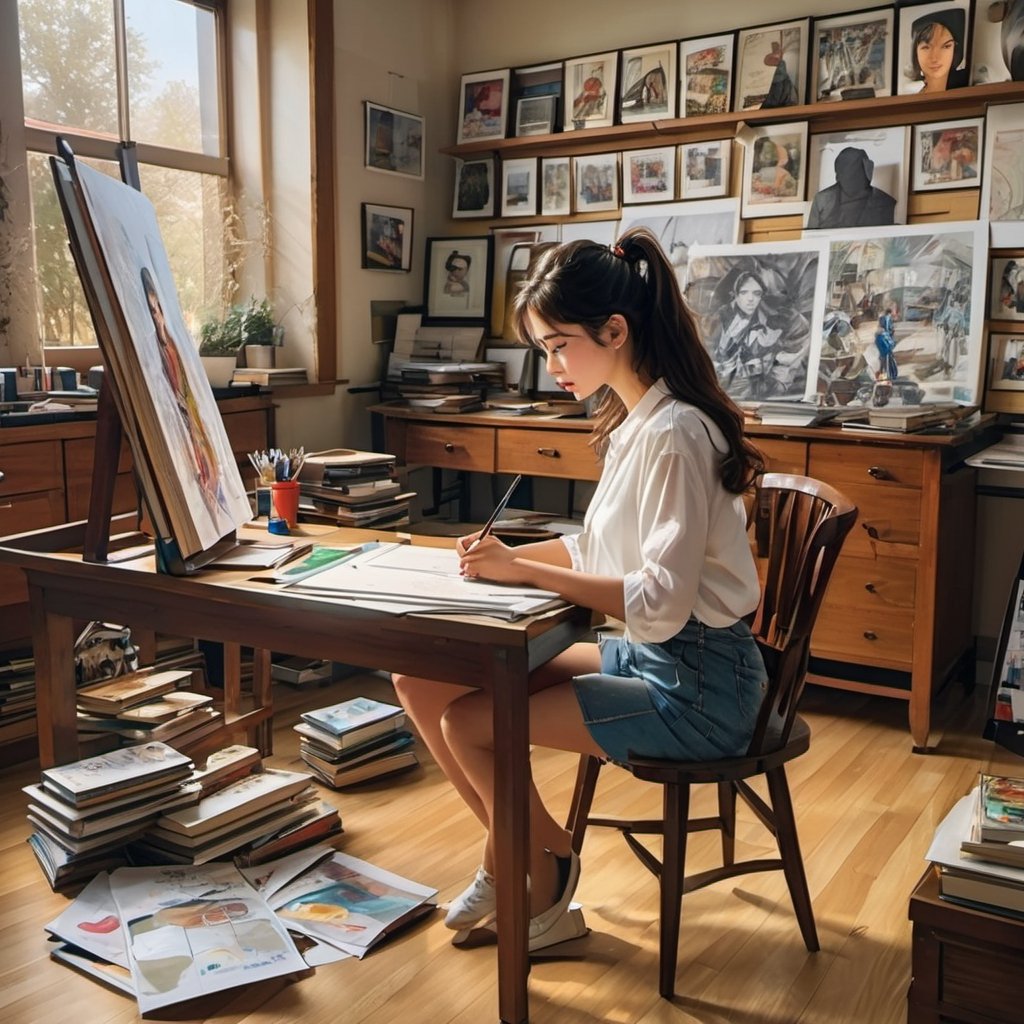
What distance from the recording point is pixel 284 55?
3.83m

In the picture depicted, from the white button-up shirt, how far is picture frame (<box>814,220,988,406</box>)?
179 cm

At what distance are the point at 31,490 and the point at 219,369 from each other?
93cm

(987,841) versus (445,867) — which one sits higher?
(987,841)

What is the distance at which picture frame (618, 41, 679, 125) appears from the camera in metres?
3.86

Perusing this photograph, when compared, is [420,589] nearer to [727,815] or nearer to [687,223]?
[727,815]

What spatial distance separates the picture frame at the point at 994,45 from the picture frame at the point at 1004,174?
0.32 ft

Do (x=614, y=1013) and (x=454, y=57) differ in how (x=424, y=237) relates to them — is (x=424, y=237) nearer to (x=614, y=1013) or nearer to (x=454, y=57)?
(x=454, y=57)

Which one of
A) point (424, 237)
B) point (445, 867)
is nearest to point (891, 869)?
point (445, 867)

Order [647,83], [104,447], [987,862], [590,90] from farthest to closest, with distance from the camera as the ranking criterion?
[590,90] < [647,83] < [104,447] < [987,862]

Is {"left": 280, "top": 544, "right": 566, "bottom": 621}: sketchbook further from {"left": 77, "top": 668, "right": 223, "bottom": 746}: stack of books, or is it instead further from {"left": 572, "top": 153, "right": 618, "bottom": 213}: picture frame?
{"left": 572, "top": 153, "right": 618, "bottom": 213}: picture frame

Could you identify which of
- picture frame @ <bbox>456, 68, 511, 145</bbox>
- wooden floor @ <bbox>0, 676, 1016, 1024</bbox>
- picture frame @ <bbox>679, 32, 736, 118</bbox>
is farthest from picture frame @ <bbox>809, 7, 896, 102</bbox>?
wooden floor @ <bbox>0, 676, 1016, 1024</bbox>

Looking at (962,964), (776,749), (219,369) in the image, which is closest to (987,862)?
(962,964)

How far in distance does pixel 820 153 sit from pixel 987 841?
2652 mm

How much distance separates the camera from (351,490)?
2883 mm
